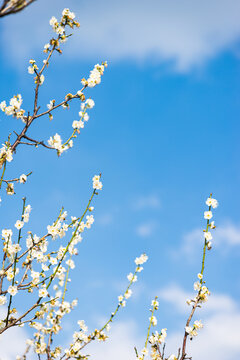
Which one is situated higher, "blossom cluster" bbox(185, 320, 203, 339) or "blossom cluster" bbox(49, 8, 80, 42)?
"blossom cluster" bbox(49, 8, 80, 42)

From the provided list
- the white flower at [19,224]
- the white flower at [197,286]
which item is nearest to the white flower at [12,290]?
the white flower at [19,224]

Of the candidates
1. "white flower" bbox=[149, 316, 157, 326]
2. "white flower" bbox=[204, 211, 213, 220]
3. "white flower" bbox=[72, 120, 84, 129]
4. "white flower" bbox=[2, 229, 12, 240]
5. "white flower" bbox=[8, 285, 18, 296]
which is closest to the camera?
"white flower" bbox=[8, 285, 18, 296]

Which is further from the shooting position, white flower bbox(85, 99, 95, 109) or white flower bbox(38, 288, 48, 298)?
white flower bbox(85, 99, 95, 109)

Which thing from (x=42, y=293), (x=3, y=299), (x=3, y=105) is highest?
(x=3, y=105)

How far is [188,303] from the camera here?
207 inches

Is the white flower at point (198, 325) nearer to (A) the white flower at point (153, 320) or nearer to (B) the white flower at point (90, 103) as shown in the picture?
(A) the white flower at point (153, 320)

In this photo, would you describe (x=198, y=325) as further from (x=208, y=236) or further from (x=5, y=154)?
(x=5, y=154)

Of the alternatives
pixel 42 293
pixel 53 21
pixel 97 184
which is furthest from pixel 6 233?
pixel 53 21

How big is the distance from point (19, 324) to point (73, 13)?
459cm

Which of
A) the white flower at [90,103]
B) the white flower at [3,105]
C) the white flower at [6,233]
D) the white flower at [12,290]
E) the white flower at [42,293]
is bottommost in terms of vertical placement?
the white flower at [12,290]

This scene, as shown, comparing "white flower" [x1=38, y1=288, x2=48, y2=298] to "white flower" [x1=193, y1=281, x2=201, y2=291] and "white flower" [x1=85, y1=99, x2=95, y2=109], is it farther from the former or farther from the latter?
"white flower" [x1=85, y1=99, x2=95, y2=109]

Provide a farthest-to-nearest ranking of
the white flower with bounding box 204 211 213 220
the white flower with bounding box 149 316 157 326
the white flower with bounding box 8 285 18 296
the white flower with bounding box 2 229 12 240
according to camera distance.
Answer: the white flower with bounding box 149 316 157 326 < the white flower with bounding box 204 211 213 220 < the white flower with bounding box 2 229 12 240 < the white flower with bounding box 8 285 18 296

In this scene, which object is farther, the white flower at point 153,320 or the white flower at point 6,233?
the white flower at point 153,320

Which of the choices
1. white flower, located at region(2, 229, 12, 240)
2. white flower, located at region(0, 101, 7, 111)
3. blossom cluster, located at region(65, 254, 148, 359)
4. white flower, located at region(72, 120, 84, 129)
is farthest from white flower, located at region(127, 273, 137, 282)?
white flower, located at region(0, 101, 7, 111)
